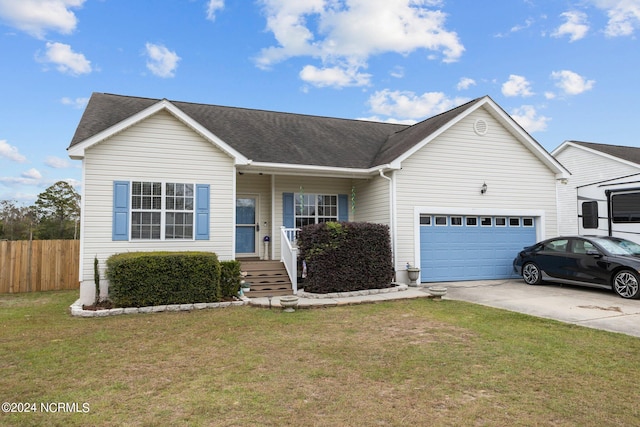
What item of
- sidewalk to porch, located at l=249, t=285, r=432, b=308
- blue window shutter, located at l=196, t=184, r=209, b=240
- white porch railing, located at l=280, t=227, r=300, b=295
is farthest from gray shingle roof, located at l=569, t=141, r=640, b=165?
blue window shutter, located at l=196, t=184, r=209, b=240

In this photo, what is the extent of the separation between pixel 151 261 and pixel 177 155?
3.06m

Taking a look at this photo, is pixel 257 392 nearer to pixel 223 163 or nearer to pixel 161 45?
pixel 223 163

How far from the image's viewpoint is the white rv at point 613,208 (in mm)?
12141

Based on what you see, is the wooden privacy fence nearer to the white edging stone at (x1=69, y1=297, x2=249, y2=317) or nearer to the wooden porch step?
the white edging stone at (x1=69, y1=297, x2=249, y2=317)

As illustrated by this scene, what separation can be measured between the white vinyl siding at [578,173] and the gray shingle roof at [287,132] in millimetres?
7849

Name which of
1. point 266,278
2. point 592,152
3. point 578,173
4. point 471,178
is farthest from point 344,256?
point 578,173

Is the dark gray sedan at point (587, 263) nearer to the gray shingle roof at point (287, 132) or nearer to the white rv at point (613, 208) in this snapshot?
the white rv at point (613, 208)

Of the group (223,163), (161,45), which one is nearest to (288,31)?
(161,45)

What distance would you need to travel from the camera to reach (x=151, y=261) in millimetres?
8164

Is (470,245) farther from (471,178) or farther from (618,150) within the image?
(618,150)

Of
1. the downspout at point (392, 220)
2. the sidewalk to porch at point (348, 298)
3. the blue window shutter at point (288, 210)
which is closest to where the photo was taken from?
the sidewalk to porch at point (348, 298)

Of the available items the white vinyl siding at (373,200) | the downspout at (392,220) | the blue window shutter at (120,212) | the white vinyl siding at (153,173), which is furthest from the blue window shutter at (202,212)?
the white vinyl siding at (373,200)

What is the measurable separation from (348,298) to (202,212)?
4241 millimetres

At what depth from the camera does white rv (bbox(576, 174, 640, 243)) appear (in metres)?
12.1
